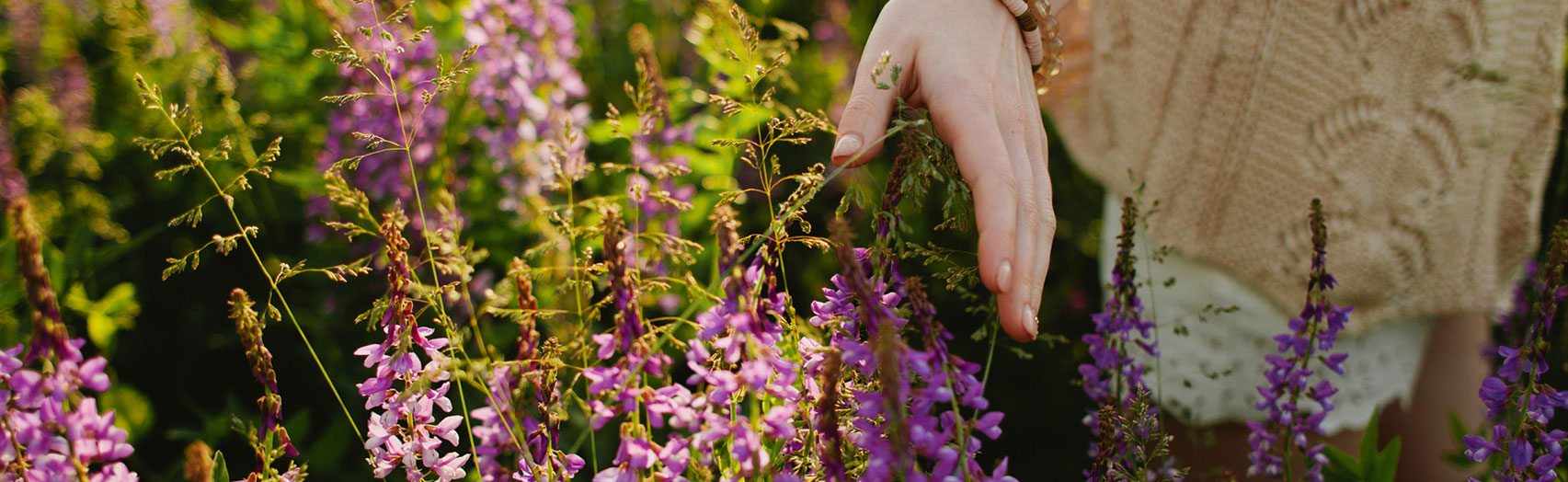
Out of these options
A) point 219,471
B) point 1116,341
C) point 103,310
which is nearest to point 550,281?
point 103,310

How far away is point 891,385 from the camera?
0.62 m

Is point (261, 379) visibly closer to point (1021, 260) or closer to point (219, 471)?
point (219, 471)

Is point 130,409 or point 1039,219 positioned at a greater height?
point 1039,219

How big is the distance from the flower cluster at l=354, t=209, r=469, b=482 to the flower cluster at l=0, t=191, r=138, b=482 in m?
0.17

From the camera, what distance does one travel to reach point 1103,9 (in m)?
1.84

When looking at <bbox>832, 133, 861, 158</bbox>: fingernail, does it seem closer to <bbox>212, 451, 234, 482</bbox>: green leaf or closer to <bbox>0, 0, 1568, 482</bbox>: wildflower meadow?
<bbox>0, 0, 1568, 482</bbox>: wildflower meadow

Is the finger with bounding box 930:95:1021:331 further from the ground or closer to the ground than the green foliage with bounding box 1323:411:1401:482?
further from the ground

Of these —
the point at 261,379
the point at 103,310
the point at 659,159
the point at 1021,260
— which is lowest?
the point at 103,310

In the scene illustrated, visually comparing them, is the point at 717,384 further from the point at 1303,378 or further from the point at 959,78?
the point at 1303,378

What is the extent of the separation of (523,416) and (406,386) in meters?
0.10

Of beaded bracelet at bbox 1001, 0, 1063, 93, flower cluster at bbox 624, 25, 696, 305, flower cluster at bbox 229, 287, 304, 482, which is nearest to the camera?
flower cluster at bbox 229, 287, 304, 482

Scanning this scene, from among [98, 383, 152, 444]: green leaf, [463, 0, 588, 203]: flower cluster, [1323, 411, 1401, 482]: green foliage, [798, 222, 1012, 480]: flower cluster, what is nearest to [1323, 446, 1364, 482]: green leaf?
[1323, 411, 1401, 482]: green foliage

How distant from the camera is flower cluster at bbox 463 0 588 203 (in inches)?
78.0

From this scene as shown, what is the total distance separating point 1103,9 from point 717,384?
52.0 inches
